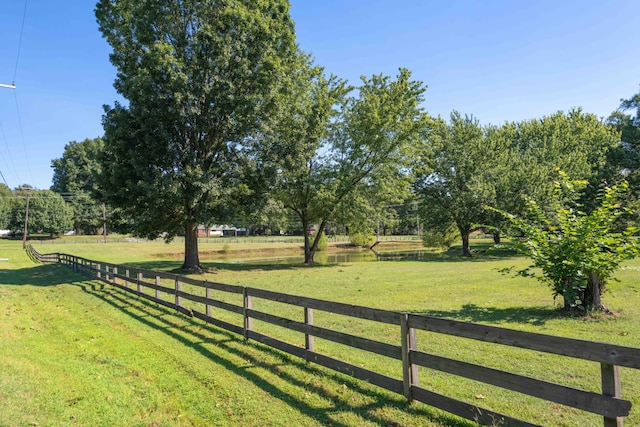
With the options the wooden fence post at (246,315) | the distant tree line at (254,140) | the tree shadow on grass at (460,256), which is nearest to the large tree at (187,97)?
the distant tree line at (254,140)

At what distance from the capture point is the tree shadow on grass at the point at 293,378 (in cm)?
452

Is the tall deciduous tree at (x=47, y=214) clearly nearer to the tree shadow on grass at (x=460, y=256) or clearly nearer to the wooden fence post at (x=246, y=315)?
the tree shadow on grass at (x=460, y=256)

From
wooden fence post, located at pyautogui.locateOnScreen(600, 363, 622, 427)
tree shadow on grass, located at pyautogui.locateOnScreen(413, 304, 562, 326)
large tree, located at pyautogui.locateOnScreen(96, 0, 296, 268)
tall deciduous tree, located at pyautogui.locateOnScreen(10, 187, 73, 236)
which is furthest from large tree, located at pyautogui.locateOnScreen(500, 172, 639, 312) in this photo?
tall deciduous tree, located at pyautogui.locateOnScreen(10, 187, 73, 236)

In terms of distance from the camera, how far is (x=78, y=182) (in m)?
96.9

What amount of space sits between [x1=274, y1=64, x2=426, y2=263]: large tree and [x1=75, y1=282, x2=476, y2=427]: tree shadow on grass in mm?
16879

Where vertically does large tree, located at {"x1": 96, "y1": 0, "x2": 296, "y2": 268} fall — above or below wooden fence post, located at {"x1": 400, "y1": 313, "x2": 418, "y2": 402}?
above

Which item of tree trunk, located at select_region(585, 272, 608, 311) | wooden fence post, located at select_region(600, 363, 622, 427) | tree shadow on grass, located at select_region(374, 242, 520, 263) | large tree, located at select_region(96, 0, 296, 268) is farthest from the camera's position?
tree shadow on grass, located at select_region(374, 242, 520, 263)

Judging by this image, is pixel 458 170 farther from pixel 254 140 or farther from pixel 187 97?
pixel 187 97

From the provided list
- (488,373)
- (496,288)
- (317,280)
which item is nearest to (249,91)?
(317,280)

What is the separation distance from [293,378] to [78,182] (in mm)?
107962

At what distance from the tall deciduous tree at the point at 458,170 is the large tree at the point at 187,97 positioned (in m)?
16.5

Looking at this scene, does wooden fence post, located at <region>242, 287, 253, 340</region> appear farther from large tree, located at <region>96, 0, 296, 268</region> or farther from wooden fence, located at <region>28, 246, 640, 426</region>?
large tree, located at <region>96, 0, 296, 268</region>

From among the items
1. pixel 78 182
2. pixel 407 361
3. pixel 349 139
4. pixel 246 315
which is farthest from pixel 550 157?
pixel 78 182

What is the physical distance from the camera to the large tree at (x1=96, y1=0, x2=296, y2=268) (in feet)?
59.0
